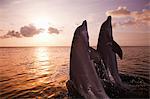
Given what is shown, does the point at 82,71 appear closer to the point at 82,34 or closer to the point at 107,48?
the point at 82,34

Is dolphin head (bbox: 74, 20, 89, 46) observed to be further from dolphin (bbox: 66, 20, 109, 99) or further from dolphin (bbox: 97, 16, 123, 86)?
dolphin (bbox: 97, 16, 123, 86)

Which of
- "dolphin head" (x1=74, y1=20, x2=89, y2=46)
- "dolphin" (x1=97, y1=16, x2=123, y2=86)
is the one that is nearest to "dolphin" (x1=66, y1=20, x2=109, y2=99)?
"dolphin head" (x1=74, y1=20, x2=89, y2=46)

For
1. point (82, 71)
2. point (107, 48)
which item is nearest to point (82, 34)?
point (82, 71)

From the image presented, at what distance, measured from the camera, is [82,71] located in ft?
16.2

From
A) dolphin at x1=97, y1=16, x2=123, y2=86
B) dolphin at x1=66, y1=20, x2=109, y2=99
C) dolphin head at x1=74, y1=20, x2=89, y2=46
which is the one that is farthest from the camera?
dolphin at x1=97, y1=16, x2=123, y2=86

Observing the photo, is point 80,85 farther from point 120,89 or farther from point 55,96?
point 120,89

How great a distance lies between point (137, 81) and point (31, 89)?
3613mm

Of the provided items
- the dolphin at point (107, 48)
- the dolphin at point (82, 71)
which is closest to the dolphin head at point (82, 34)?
the dolphin at point (82, 71)

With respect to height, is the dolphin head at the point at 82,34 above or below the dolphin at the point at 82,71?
above

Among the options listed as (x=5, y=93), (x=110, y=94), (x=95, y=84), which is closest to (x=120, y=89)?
(x=110, y=94)

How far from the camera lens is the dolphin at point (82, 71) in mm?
4855

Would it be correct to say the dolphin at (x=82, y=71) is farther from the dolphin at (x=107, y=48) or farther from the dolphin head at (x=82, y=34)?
the dolphin at (x=107, y=48)

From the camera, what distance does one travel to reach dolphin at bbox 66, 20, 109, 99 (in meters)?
4.86

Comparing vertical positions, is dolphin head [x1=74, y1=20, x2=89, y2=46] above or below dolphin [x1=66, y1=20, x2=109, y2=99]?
above
